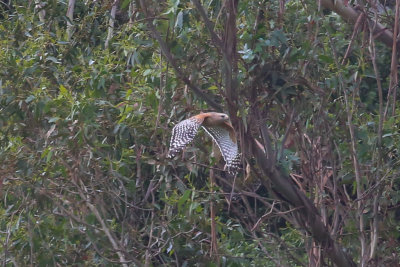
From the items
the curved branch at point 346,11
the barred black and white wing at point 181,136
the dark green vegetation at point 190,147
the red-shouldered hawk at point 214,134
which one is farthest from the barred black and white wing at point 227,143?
the curved branch at point 346,11

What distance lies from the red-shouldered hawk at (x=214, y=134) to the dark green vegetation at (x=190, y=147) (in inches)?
4.4

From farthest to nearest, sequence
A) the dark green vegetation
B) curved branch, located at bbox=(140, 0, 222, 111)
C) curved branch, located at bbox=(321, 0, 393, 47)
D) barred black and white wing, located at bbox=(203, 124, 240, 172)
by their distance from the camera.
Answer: curved branch, located at bbox=(321, 0, 393, 47)
barred black and white wing, located at bbox=(203, 124, 240, 172)
the dark green vegetation
curved branch, located at bbox=(140, 0, 222, 111)

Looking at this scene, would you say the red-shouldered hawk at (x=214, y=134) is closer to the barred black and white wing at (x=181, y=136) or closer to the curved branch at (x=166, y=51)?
the barred black and white wing at (x=181, y=136)

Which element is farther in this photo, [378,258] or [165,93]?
[378,258]

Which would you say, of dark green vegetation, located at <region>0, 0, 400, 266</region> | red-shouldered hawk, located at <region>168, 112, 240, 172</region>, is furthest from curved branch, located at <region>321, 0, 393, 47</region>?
red-shouldered hawk, located at <region>168, 112, 240, 172</region>

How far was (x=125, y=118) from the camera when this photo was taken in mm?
5559

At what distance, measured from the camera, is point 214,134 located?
566cm

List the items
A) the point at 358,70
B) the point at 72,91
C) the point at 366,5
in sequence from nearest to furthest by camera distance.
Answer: the point at 358,70 → the point at 72,91 → the point at 366,5

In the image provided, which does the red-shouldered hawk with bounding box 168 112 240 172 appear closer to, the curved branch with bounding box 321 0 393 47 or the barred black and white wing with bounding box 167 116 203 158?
the barred black and white wing with bounding box 167 116 203 158

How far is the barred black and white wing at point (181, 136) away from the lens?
5.17m

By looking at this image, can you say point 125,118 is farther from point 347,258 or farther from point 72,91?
point 347,258

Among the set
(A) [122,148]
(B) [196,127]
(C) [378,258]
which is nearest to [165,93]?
(B) [196,127]

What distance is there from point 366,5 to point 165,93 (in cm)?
207

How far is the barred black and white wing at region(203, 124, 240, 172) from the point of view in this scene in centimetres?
548
